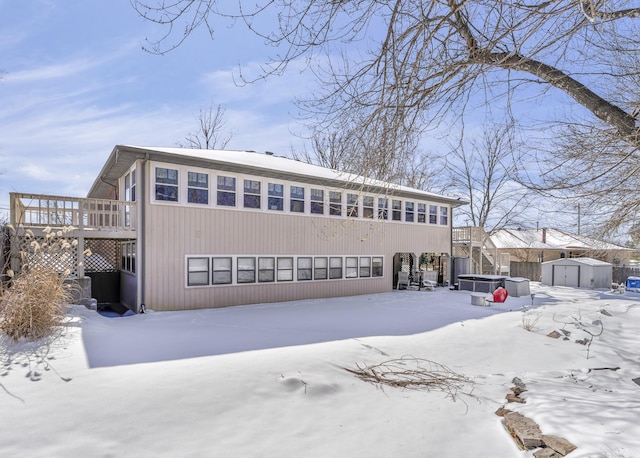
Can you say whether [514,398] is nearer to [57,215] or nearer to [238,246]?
[238,246]

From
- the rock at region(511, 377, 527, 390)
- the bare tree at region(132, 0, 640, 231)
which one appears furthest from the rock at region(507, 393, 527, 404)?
the bare tree at region(132, 0, 640, 231)

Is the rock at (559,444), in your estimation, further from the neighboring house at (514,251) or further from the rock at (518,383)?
the neighboring house at (514,251)

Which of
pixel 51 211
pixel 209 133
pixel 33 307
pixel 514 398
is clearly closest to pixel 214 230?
pixel 51 211

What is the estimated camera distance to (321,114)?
186 inches

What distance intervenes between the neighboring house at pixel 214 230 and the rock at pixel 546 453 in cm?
477

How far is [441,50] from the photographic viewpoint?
4.36 metres

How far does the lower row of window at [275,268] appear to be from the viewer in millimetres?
10296

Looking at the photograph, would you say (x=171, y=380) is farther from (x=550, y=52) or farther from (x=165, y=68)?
(x=550, y=52)

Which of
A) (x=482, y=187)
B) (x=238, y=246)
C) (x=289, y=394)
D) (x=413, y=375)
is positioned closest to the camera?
(x=289, y=394)

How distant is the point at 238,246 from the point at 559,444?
362 inches

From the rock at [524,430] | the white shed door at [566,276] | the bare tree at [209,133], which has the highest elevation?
the bare tree at [209,133]

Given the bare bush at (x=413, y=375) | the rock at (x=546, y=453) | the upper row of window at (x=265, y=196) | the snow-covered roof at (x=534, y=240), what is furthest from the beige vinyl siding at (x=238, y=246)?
the snow-covered roof at (x=534, y=240)

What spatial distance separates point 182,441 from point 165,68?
4.23m

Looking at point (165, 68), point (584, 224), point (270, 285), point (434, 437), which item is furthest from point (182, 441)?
point (270, 285)
